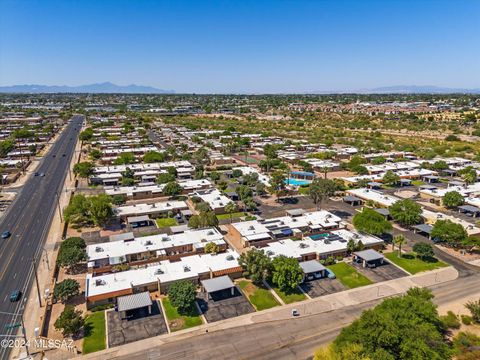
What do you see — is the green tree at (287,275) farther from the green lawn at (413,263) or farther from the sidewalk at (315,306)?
the green lawn at (413,263)

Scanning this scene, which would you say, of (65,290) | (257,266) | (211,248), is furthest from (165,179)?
(257,266)

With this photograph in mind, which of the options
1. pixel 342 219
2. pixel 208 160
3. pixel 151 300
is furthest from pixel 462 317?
pixel 208 160

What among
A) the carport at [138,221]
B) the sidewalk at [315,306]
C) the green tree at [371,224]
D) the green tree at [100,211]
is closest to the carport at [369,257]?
the sidewalk at [315,306]

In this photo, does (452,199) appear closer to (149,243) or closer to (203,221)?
(203,221)

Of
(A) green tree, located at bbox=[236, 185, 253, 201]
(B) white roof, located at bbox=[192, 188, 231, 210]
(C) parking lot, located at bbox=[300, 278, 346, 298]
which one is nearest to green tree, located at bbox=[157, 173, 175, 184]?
(B) white roof, located at bbox=[192, 188, 231, 210]

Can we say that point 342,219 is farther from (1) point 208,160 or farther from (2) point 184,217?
(1) point 208,160

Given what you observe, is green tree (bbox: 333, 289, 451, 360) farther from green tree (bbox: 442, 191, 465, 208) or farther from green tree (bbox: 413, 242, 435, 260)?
green tree (bbox: 442, 191, 465, 208)
